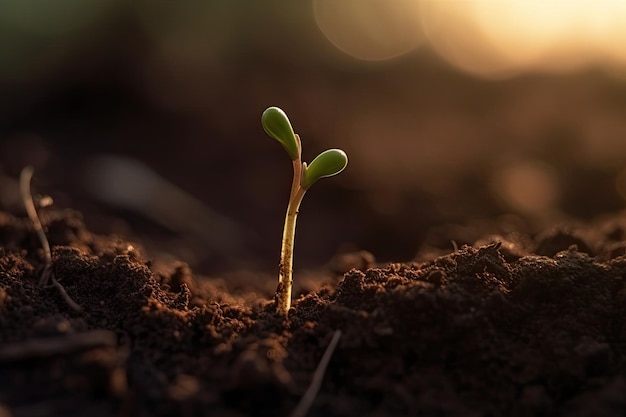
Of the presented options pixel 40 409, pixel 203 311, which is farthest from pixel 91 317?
pixel 40 409

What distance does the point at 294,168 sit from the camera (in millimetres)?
1558

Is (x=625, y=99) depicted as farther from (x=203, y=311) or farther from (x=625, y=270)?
(x=203, y=311)

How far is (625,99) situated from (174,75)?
6.20 m

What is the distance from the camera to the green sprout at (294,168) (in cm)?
151

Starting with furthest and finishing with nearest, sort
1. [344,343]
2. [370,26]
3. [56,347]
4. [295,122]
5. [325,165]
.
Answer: [370,26] → [295,122] → [325,165] → [344,343] → [56,347]

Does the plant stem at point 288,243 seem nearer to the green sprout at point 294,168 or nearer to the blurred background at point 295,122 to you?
the green sprout at point 294,168

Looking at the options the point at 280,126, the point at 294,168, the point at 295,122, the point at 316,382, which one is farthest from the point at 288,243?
the point at 295,122

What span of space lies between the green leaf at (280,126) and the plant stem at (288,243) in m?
0.04

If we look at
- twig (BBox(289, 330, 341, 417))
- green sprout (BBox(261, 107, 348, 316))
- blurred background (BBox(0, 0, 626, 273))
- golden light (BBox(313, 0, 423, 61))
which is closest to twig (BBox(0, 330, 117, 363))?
twig (BBox(289, 330, 341, 417))

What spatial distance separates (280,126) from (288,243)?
0.96 feet

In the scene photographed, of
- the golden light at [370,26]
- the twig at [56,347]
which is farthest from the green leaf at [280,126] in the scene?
the golden light at [370,26]

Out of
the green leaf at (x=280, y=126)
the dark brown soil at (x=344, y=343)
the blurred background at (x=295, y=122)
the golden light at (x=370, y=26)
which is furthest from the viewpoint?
the golden light at (x=370, y=26)

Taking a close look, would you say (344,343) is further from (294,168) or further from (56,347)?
(56,347)

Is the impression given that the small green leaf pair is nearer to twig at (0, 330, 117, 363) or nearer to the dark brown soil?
the dark brown soil
